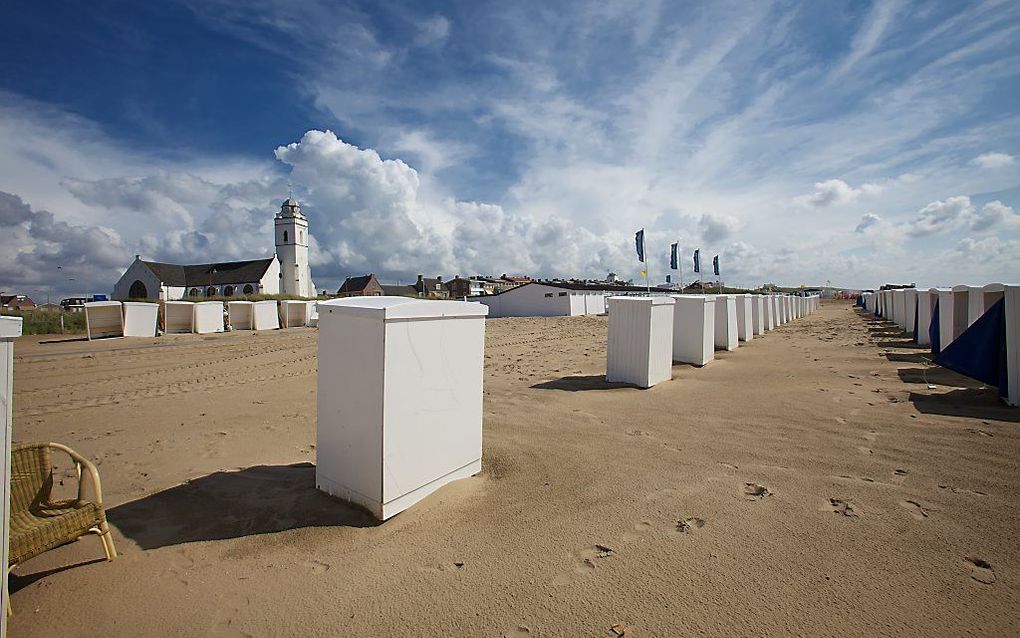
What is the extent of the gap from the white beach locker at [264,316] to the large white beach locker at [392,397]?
24340 mm

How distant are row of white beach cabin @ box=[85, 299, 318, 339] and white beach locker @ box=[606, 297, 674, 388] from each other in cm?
1382

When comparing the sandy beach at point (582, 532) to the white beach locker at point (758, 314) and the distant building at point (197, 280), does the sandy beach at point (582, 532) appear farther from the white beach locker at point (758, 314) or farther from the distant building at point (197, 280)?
the distant building at point (197, 280)

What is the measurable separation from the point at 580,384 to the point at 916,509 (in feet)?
18.8

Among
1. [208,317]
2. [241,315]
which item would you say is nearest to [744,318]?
[208,317]

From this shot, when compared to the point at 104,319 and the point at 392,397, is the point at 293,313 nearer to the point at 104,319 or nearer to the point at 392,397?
the point at 104,319

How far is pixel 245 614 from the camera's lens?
2648mm

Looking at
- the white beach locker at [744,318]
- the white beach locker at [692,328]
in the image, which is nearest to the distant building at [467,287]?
the white beach locker at [744,318]

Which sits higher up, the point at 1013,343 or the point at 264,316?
the point at 1013,343

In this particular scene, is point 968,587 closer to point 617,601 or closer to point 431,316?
point 617,601

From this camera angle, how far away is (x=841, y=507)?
378 centimetres

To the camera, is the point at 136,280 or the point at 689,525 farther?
the point at 136,280

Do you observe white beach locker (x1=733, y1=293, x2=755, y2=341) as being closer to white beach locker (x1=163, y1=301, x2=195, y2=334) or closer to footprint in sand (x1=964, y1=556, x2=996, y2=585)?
footprint in sand (x1=964, y1=556, x2=996, y2=585)

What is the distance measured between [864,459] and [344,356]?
524 centimetres

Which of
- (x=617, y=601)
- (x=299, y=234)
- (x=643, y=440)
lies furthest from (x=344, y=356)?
(x=299, y=234)
